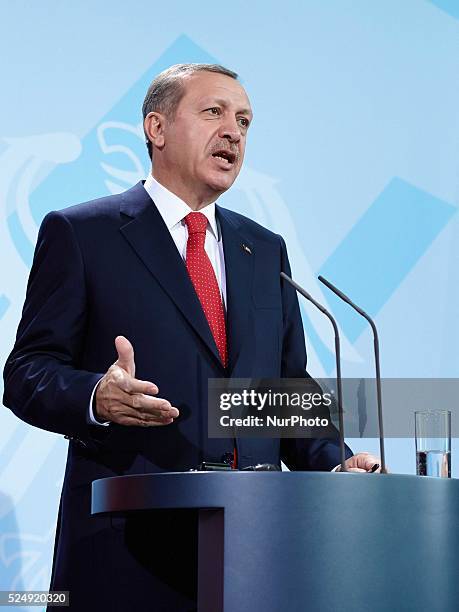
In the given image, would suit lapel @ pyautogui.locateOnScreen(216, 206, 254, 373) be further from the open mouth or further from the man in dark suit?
the open mouth

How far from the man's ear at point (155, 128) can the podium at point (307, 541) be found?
1.19 m

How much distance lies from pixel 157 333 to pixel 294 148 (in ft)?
5.04

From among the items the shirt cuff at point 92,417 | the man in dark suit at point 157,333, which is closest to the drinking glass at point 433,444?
the man in dark suit at point 157,333

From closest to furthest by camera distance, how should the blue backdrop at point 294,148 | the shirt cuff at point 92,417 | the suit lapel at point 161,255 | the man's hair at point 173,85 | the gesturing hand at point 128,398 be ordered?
the gesturing hand at point 128,398
the shirt cuff at point 92,417
the suit lapel at point 161,255
the man's hair at point 173,85
the blue backdrop at point 294,148

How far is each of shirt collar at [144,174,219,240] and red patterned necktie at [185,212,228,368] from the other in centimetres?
3

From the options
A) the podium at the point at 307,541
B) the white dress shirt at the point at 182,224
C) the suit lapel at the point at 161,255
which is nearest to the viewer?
the podium at the point at 307,541

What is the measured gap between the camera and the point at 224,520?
4.95 feet

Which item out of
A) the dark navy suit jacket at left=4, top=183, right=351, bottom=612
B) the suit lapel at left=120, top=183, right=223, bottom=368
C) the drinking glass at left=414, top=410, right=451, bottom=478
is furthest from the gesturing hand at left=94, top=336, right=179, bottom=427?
the drinking glass at left=414, top=410, right=451, bottom=478

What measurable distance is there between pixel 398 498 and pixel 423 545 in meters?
0.08

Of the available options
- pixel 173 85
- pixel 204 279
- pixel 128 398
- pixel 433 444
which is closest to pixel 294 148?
pixel 173 85

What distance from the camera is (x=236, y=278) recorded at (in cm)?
237

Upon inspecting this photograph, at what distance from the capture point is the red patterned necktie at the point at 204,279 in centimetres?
228

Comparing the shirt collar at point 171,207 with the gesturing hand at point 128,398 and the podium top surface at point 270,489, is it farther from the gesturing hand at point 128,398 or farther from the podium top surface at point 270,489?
the podium top surface at point 270,489

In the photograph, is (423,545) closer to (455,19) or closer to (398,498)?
(398,498)
